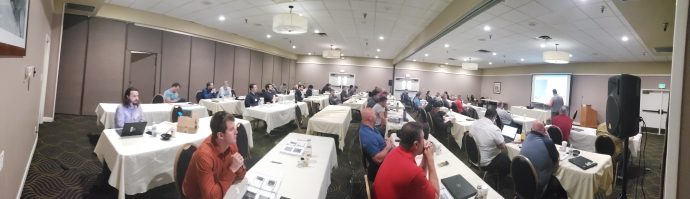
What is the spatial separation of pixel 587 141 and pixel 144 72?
39.9 feet

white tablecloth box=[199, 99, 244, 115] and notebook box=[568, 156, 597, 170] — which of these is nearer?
notebook box=[568, 156, 597, 170]

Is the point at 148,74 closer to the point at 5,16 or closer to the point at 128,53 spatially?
the point at 128,53

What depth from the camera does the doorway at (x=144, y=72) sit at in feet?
26.2

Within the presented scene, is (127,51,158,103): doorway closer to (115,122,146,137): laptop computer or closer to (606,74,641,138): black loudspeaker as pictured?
(115,122,146,137): laptop computer

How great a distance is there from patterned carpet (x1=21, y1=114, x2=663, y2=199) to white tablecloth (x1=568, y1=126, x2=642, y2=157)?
42cm

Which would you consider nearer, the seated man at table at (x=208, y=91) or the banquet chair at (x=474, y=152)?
the banquet chair at (x=474, y=152)

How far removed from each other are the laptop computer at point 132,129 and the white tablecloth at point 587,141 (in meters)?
7.24

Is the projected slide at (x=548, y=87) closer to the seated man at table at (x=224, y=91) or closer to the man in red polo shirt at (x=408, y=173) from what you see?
the man in red polo shirt at (x=408, y=173)

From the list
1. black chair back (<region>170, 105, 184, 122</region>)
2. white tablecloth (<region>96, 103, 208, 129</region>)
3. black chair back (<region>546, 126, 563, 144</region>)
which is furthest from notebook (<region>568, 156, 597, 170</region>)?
white tablecloth (<region>96, 103, 208, 129</region>)

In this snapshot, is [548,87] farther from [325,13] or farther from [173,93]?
[173,93]

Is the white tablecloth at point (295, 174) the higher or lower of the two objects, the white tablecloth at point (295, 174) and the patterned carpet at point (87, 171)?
the higher

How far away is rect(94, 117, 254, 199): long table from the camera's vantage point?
2246 millimetres

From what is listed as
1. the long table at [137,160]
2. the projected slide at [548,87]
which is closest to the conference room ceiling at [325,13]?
the long table at [137,160]

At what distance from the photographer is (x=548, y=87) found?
12906 millimetres
